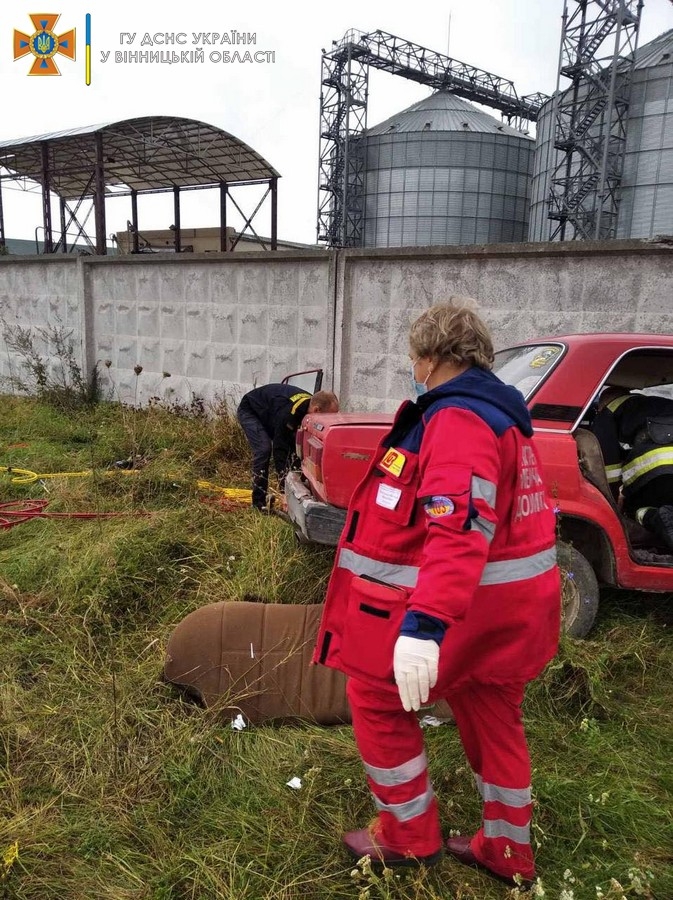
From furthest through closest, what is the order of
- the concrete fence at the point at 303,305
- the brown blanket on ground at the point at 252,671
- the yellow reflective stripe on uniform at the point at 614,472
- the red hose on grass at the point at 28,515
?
the concrete fence at the point at 303,305 < the red hose on grass at the point at 28,515 < the yellow reflective stripe on uniform at the point at 614,472 < the brown blanket on ground at the point at 252,671

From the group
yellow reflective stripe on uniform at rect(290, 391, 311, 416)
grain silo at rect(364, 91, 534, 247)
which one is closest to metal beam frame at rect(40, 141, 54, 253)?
yellow reflective stripe on uniform at rect(290, 391, 311, 416)

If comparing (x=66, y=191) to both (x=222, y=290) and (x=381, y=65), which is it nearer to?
(x=222, y=290)

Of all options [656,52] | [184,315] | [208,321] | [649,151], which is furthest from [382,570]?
[656,52]

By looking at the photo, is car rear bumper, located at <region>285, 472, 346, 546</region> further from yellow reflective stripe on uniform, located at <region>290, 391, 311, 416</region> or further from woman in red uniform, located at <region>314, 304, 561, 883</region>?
yellow reflective stripe on uniform, located at <region>290, 391, 311, 416</region>

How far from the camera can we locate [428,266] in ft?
19.8

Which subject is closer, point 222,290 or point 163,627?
point 163,627

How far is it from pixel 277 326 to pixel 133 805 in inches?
221

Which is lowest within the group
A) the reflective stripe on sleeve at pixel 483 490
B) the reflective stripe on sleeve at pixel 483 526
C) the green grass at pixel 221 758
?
the green grass at pixel 221 758

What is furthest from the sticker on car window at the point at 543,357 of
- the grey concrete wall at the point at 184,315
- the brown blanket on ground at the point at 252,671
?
the grey concrete wall at the point at 184,315

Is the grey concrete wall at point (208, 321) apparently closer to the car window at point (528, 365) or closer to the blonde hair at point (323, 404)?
the blonde hair at point (323, 404)

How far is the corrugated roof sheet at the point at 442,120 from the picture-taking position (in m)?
26.3

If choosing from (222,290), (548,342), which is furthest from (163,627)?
(222,290)

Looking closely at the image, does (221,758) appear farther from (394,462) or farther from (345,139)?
(345,139)

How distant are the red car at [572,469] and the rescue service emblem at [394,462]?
60.4 inches
